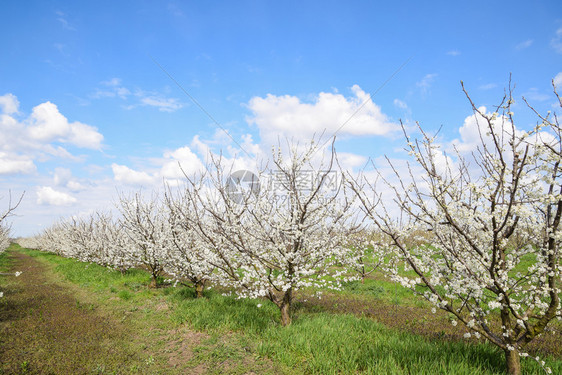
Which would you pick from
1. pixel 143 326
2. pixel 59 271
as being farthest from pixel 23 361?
pixel 59 271

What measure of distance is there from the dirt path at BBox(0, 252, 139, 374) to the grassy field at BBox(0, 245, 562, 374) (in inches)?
2.3

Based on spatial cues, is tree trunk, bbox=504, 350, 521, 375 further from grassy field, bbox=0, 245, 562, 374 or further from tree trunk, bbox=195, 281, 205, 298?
tree trunk, bbox=195, 281, 205, 298

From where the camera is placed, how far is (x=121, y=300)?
13258 millimetres

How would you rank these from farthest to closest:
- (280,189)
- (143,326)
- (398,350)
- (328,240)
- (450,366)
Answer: (143,326), (280,189), (328,240), (398,350), (450,366)

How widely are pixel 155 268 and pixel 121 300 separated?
240cm

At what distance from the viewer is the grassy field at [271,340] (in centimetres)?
618

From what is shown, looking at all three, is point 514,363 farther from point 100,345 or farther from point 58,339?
point 58,339

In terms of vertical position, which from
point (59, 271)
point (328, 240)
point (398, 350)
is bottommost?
point (59, 271)

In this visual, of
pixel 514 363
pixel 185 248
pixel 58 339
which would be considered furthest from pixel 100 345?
pixel 514 363

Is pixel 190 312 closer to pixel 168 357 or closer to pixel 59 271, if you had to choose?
pixel 168 357

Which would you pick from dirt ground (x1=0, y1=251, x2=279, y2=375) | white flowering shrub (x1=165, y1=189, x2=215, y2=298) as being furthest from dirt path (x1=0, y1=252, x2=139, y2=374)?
white flowering shrub (x1=165, y1=189, x2=215, y2=298)

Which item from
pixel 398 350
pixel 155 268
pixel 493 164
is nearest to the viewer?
pixel 493 164

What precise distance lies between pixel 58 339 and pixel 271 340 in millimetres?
6436

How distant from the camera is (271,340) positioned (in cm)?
759
